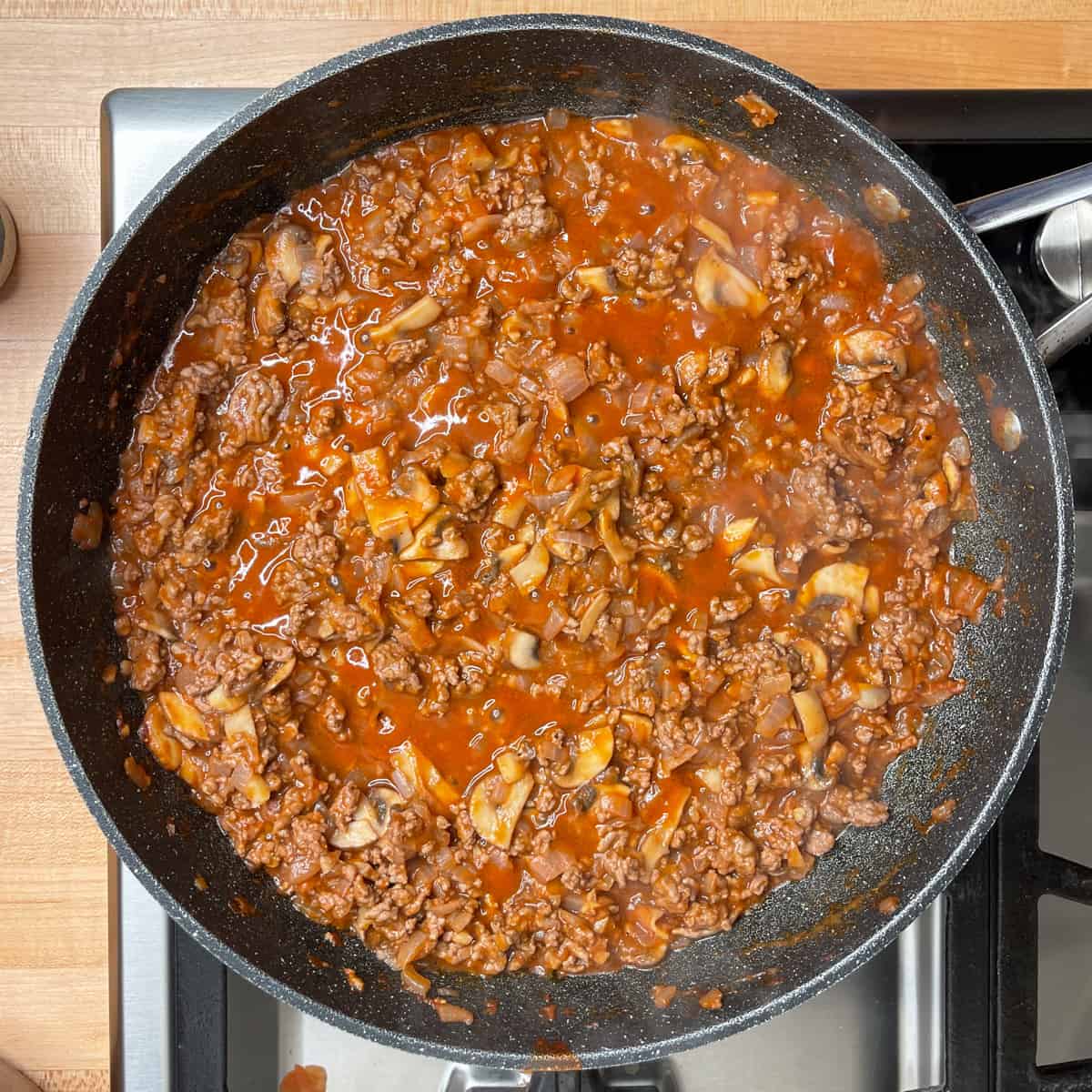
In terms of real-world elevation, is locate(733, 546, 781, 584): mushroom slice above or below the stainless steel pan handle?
below

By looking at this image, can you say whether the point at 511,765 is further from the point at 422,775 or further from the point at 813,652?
the point at 813,652

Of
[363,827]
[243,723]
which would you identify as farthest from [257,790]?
[363,827]

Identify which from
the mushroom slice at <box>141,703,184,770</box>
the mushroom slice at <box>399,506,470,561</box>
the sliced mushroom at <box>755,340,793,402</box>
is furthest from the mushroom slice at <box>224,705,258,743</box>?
the sliced mushroom at <box>755,340,793,402</box>

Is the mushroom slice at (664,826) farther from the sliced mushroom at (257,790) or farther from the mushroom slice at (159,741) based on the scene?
the mushroom slice at (159,741)

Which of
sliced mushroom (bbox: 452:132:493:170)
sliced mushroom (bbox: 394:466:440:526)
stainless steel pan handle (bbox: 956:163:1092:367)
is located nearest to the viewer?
stainless steel pan handle (bbox: 956:163:1092:367)

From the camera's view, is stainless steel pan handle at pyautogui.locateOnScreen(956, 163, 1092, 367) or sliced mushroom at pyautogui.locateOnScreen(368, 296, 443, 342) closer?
stainless steel pan handle at pyautogui.locateOnScreen(956, 163, 1092, 367)

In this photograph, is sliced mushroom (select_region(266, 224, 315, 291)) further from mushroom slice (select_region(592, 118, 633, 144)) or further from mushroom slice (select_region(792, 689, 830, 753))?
mushroom slice (select_region(792, 689, 830, 753))

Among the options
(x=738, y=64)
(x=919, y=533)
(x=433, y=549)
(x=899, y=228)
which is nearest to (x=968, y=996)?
(x=919, y=533)

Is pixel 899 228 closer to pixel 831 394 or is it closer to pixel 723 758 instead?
pixel 831 394
